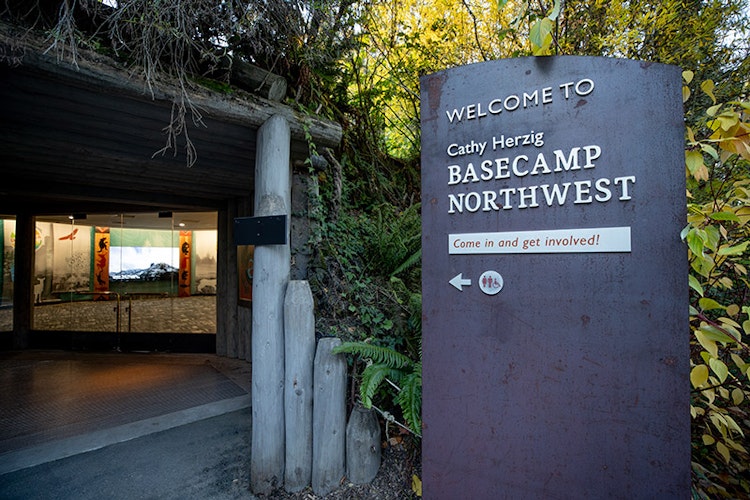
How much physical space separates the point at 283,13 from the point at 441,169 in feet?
7.33

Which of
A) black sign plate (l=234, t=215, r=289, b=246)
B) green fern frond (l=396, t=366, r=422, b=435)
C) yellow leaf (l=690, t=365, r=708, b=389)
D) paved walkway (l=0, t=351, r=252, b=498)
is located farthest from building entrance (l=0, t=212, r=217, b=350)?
yellow leaf (l=690, t=365, r=708, b=389)

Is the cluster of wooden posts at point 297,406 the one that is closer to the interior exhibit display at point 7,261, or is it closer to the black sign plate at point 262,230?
the black sign plate at point 262,230

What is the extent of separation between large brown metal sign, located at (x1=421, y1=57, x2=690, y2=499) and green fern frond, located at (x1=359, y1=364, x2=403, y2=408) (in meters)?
0.66

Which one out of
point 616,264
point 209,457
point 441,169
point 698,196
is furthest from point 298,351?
point 698,196

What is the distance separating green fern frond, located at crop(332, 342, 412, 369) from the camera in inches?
107

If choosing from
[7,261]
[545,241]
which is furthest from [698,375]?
[7,261]

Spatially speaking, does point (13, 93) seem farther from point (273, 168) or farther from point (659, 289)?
point (659, 289)

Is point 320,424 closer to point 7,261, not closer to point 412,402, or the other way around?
point 412,402

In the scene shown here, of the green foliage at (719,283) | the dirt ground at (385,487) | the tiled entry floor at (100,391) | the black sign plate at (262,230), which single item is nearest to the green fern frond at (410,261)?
the black sign plate at (262,230)

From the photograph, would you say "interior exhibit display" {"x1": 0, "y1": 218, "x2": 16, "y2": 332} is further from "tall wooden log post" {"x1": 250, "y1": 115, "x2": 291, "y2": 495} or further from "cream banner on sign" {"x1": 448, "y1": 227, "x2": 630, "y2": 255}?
"cream banner on sign" {"x1": 448, "y1": 227, "x2": 630, "y2": 255}

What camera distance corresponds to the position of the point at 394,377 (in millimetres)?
2848

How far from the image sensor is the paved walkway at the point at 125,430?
296cm

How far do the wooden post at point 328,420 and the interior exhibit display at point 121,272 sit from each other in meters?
5.27

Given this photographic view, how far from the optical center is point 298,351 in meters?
2.90
